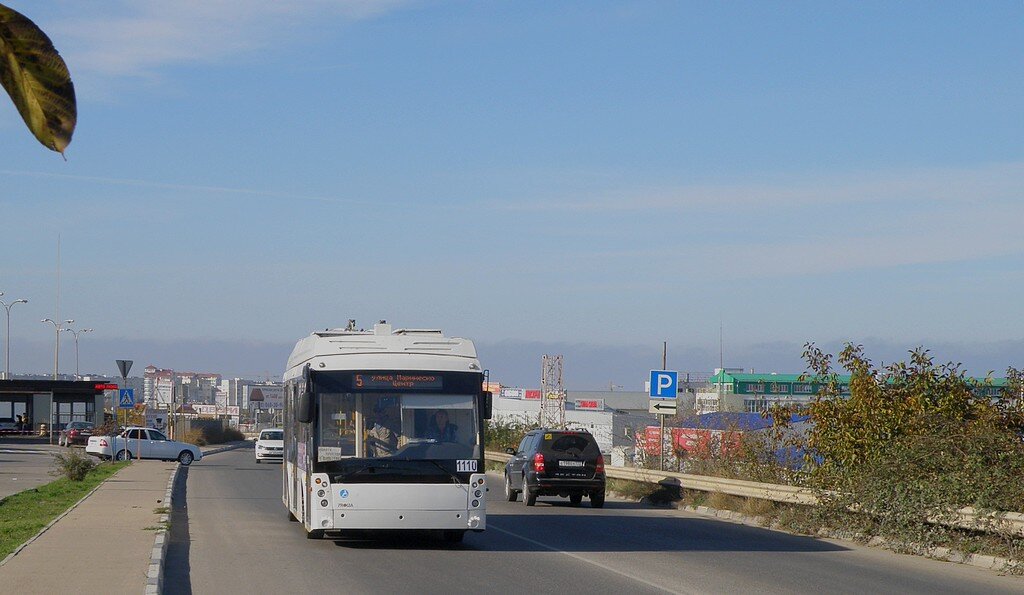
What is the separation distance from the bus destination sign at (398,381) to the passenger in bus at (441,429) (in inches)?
16.5

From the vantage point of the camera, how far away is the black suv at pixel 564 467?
87.3 ft

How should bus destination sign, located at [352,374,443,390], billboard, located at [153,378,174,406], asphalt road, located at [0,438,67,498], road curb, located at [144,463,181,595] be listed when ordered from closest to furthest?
road curb, located at [144,463,181,595]
bus destination sign, located at [352,374,443,390]
asphalt road, located at [0,438,67,498]
billboard, located at [153,378,174,406]

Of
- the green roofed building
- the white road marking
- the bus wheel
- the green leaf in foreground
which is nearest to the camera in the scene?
the green leaf in foreground

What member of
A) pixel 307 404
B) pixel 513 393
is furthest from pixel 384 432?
pixel 513 393

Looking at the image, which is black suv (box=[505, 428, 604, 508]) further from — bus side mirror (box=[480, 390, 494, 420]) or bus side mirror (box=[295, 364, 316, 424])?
bus side mirror (box=[295, 364, 316, 424])

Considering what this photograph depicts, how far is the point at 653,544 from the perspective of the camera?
718 inches

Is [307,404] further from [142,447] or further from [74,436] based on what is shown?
[74,436]

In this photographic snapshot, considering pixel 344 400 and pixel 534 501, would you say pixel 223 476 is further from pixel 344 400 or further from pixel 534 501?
pixel 344 400

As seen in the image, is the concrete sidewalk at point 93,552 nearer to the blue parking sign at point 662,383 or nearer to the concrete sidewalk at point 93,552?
the concrete sidewalk at point 93,552

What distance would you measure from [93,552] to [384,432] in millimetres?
3978

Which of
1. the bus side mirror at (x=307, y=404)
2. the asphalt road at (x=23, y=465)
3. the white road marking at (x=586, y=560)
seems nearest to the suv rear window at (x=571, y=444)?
the white road marking at (x=586, y=560)

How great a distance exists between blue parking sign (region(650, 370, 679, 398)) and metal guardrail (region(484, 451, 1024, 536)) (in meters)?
1.79

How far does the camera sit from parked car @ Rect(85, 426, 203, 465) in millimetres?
47438

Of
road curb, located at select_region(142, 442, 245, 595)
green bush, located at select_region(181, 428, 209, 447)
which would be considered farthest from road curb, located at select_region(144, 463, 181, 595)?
green bush, located at select_region(181, 428, 209, 447)
